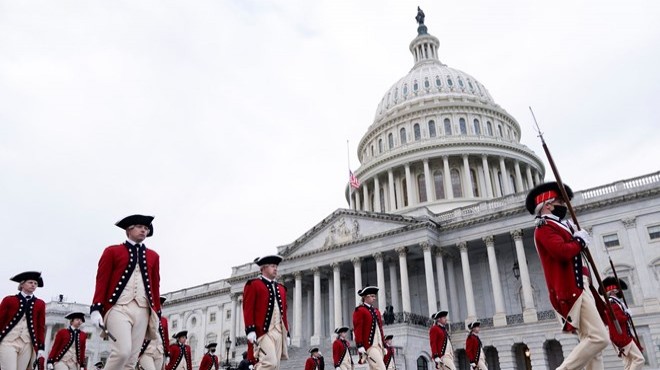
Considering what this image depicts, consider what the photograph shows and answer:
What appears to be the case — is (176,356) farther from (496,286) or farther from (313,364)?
(496,286)

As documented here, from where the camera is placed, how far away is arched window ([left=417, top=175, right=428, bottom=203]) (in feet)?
195

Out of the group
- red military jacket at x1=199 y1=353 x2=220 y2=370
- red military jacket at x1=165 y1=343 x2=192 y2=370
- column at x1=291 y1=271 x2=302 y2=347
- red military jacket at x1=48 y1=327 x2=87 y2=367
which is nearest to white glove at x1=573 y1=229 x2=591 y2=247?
red military jacket at x1=48 y1=327 x2=87 y2=367

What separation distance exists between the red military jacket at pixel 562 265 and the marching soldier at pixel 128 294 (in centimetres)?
604

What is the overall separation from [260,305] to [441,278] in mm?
34661

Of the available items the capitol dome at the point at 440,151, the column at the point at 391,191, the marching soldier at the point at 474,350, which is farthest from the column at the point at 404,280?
the marching soldier at the point at 474,350

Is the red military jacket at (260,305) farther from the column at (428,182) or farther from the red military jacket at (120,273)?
the column at (428,182)

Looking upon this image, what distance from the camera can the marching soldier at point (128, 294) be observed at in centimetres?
759

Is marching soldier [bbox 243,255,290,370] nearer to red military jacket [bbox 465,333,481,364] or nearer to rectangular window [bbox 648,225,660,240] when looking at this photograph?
red military jacket [bbox 465,333,481,364]

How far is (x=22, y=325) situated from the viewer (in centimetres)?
1091

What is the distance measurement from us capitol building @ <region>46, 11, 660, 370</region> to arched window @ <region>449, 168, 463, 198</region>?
0.13m

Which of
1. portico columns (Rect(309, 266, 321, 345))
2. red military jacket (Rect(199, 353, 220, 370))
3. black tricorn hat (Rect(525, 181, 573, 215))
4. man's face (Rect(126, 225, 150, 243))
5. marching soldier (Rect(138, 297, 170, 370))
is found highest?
portico columns (Rect(309, 266, 321, 345))

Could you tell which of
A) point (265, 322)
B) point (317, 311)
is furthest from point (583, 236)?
point (317, 311)

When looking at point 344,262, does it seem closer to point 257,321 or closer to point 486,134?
point 486,134

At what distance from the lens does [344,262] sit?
155ft
